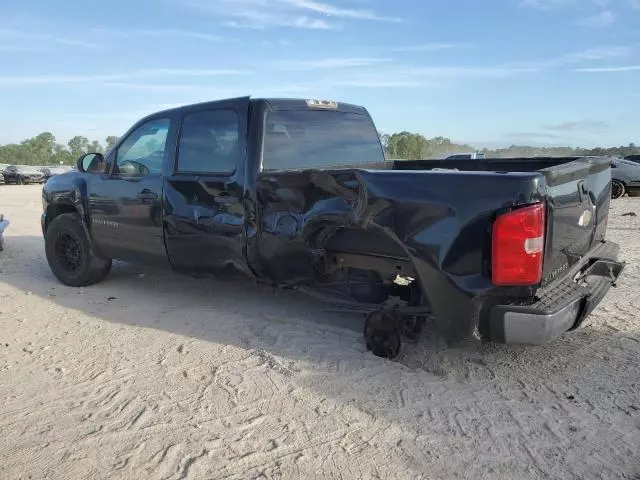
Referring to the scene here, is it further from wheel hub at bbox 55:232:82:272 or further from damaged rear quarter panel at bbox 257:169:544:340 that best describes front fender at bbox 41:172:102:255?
damaged rear quarter panel at bbox 257:169:544:340

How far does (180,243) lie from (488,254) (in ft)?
9.51

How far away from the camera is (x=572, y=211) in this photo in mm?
3580

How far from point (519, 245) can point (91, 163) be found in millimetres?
4637

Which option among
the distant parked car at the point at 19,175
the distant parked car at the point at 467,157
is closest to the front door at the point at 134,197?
the distant parked car at the point at 467,157

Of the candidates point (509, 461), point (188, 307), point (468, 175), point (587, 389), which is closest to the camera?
point (509, 461)

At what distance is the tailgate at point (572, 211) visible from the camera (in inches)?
128

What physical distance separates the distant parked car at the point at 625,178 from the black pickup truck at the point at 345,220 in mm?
15891

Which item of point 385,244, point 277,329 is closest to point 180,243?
point 277,329

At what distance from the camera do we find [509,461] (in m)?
2.75

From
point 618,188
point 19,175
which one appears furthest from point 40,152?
point 618,188

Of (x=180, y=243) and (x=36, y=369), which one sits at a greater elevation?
(x=180, y=243)

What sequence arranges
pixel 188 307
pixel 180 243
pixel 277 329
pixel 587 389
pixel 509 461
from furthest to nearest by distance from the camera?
pixel 188 307 → pixel 180 243 → pixel 277 329 → pixel 587 389 → pixel 509 461

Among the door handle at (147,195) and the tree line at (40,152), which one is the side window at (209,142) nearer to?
the door handle at (147,195)

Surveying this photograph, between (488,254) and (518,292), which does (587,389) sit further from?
(488,254)
